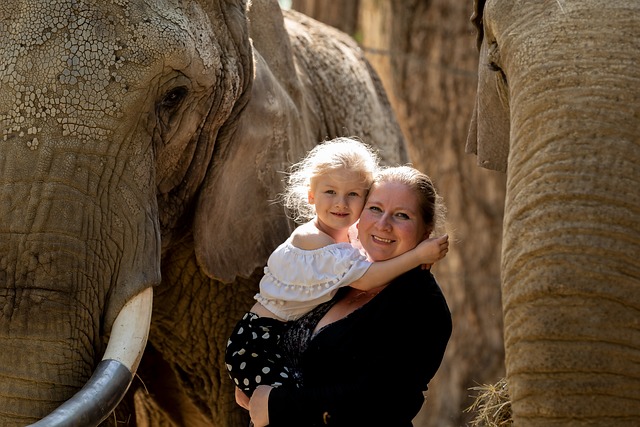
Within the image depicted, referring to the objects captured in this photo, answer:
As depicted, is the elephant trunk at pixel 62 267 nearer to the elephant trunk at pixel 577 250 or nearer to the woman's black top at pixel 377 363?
the woman's black top at pixel 377 363

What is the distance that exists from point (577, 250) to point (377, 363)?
0.91 metres

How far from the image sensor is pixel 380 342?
421 centimetres

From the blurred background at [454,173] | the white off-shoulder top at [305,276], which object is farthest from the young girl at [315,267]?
the blurred background at [454,173]

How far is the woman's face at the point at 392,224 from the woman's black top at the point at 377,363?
0.31 feet

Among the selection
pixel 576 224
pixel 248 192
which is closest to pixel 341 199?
pixel 248 192

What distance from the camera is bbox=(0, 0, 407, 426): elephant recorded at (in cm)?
421

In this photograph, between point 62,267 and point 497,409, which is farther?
point 497,409

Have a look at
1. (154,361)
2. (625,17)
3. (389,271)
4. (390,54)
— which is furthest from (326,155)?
(390,54)

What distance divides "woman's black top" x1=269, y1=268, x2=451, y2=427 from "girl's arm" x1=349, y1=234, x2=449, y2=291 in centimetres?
4

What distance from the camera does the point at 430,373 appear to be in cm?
428

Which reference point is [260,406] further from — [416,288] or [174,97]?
[174,97]

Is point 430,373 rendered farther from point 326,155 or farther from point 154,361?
point 154,361

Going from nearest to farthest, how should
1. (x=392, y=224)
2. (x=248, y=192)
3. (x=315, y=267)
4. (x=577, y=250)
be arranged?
(x=577, y=250) → (x=392, y=224) → (x=315, y=267) → (x=248, y=192)

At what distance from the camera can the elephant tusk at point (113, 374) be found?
157 inches
